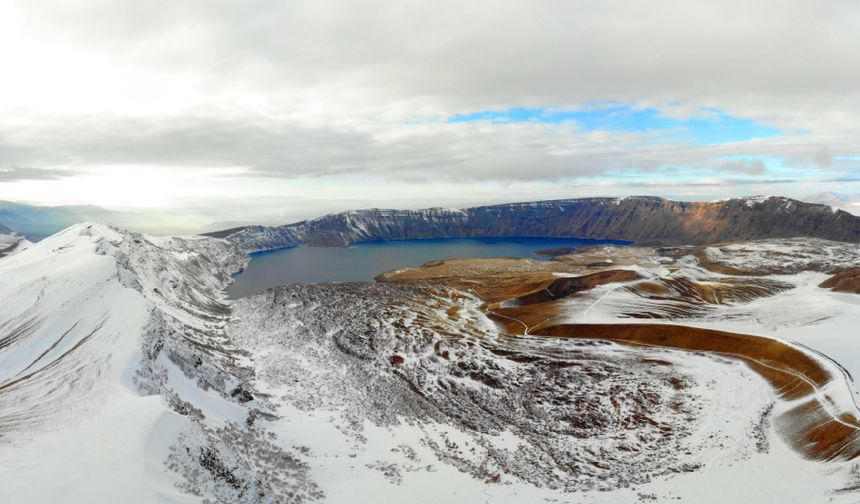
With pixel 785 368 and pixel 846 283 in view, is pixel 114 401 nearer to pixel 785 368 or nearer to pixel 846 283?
pixel 785 368

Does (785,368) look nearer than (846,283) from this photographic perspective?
Yes

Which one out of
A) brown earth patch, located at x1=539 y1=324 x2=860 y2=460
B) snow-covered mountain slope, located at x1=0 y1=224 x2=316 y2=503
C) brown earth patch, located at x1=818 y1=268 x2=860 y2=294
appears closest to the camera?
snow-covered mountain slope, located at x1=0 y1=224 x2=316 y2=503

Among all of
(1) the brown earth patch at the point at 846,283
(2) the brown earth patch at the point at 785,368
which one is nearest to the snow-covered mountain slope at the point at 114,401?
(2) the brown earth patch at the point at 785,368

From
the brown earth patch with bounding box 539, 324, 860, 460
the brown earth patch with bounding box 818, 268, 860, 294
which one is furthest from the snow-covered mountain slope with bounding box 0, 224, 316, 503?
the brown earth patch with bounding box 818, 268, 860, 294

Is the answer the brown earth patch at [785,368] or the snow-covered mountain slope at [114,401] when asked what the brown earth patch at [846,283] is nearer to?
the brown earth patch at [785,368]

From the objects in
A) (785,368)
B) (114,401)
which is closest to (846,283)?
(785,368)

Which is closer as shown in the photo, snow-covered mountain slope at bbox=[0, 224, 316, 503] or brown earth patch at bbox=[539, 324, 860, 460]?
snow-covered mountain slope at bbox=[0, 224, 316, 503]

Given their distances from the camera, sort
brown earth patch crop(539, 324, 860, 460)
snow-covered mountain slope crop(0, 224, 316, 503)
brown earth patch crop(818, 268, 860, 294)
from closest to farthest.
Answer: snow-covered mountain slope crop(0, 224, 316, 503) < brown earth patch crop(539, 324, 860, 460) < brown earth patch crop(818, 268, 860, 294)

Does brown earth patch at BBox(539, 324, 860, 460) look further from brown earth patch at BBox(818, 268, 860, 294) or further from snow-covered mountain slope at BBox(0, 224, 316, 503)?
brown earth patch at BBox(818, 268, 860, 294)

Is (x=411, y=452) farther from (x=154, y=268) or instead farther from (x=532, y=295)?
(x=154, y=268)

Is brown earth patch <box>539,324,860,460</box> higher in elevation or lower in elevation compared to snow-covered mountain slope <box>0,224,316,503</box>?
lower

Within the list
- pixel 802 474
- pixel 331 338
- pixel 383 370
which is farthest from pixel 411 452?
pixel 331 338
